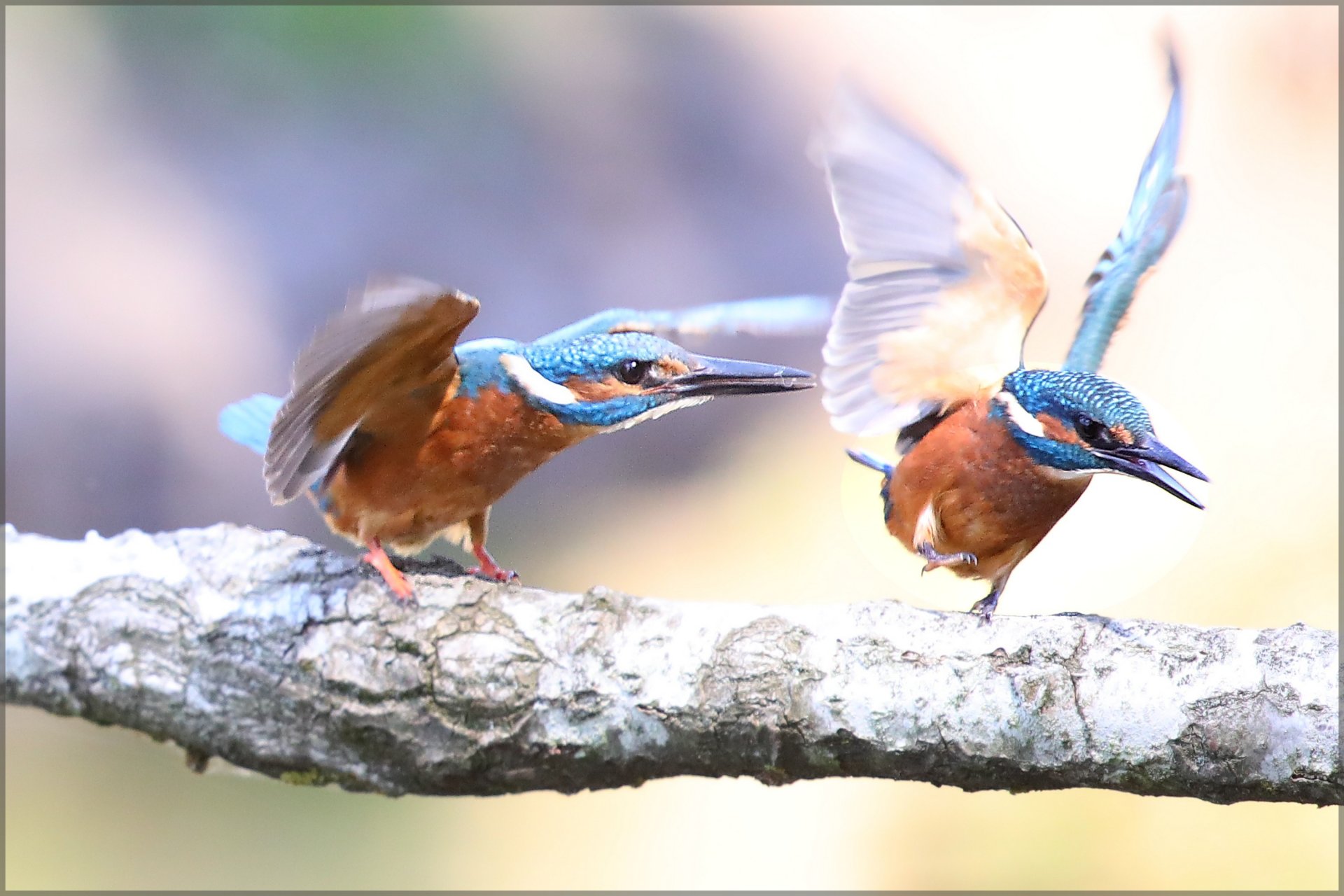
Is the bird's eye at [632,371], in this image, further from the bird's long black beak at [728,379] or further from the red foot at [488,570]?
the red foot at [488,570]

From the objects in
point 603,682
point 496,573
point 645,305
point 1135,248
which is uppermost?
point 645,305

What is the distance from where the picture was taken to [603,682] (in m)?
1.38

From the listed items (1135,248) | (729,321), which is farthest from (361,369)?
(1135,248)

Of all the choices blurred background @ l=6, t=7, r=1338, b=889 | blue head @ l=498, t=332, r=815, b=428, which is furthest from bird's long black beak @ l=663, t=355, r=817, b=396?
blurred background @ l=6, t=7, r=1338, b=889

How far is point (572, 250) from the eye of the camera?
4129mm

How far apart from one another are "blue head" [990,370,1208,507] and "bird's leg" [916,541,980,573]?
7.9 inches

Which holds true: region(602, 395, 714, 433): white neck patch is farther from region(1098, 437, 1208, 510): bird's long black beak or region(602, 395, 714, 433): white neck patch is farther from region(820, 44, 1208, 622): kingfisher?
region(1098, 437, 1208, 510): bird's long black beak

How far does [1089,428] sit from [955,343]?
0.38 metres

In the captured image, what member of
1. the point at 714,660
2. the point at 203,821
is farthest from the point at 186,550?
the point at 203,821

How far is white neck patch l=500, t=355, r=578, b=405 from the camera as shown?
1583 millimetres

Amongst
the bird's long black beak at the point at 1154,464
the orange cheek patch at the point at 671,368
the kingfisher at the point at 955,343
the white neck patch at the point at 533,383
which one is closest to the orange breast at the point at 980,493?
the kingfisher at the point at 955,343

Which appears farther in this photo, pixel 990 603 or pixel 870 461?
pixel 870 461

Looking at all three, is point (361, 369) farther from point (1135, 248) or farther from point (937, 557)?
point (1135, 248)

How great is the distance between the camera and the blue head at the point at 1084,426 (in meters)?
1.53
